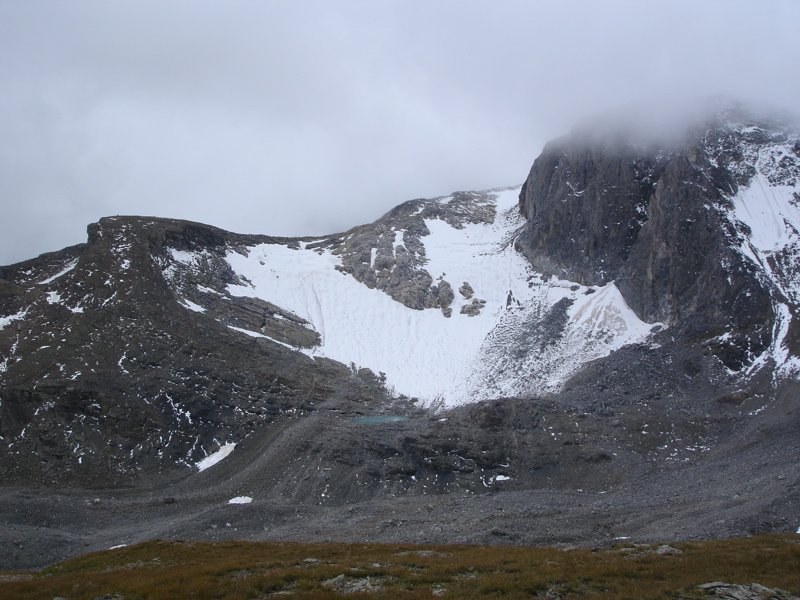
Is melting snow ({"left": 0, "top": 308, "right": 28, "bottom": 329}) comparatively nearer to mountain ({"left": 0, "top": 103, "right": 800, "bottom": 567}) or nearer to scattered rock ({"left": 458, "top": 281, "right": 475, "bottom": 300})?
mountain ({"left": 0, "top": 103, "right": 800, "bottom": 567})

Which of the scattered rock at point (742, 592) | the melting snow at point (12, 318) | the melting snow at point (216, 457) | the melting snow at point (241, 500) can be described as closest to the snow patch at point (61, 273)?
the melting snow at point (12, 318)

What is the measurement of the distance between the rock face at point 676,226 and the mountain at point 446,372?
40cm

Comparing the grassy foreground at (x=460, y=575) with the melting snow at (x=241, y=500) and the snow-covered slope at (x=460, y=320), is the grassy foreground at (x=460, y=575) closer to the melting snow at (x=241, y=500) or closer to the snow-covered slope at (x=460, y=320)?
the melting snow at (x=241, y=500)

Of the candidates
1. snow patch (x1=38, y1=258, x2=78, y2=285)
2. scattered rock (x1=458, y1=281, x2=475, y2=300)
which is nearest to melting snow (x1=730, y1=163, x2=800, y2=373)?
scattered rock (x1=458, y1=281, x2=475, y2=300)

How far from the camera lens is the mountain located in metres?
42.6

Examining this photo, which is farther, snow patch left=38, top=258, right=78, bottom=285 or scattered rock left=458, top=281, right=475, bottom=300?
scattered rock left=458, top=281, right=475, bottom=300

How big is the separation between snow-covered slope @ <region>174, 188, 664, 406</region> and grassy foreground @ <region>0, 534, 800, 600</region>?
45427 mm

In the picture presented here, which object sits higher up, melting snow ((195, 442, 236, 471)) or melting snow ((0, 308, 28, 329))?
melting snow ((0, 308, 28, 329))

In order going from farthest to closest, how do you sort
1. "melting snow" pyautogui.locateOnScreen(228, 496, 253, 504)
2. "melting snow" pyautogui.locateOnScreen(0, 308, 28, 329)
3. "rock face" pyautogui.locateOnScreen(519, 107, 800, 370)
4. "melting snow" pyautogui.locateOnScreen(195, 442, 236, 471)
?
"rock face" pyautogui.locateOnScreen(519, 107, 800, 370) → "melting snow" pyautogui.locateOnScreen(0, 308, 28, 329) → "melting snow" pyautogui.locateOnScreen(195, 442, 236, 471) → "melting snow" pyautogui.locateOnScreen(228, 496, 253, 504)

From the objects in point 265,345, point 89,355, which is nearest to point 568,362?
point 265,345

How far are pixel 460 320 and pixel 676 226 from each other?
37.0 meters

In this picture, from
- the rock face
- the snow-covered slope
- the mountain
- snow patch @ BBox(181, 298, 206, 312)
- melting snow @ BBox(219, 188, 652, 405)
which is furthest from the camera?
snow patch @ BBox(181, 298, 206, 312)

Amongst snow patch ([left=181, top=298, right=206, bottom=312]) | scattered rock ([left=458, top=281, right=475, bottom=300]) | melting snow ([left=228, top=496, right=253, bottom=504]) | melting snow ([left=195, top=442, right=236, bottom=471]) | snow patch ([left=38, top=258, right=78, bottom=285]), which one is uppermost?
snow patch ([left=38, top=258, right=78, bottom=285])

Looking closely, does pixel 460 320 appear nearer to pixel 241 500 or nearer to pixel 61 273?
pixel 241 500
